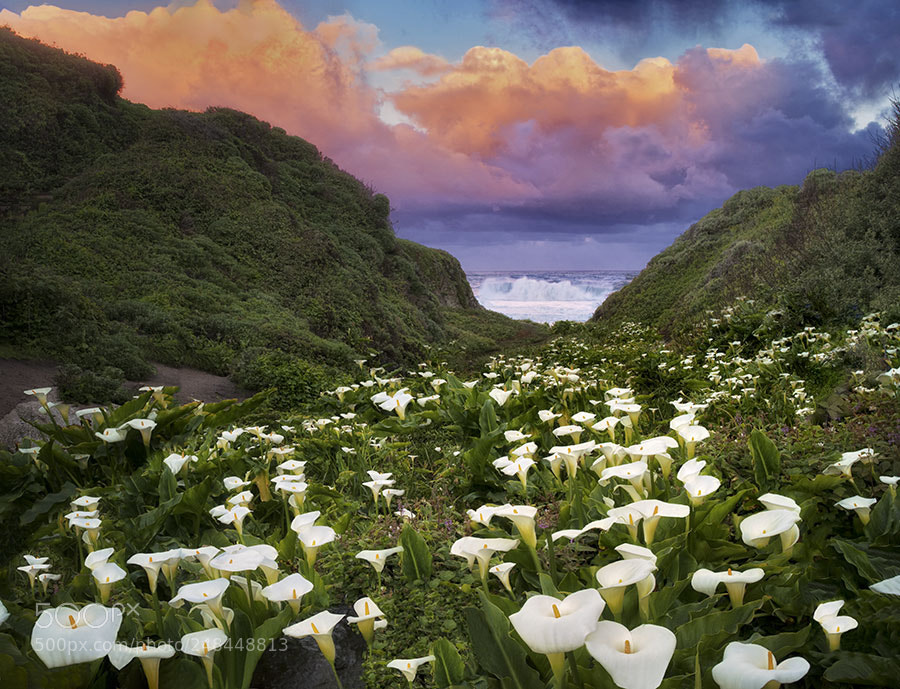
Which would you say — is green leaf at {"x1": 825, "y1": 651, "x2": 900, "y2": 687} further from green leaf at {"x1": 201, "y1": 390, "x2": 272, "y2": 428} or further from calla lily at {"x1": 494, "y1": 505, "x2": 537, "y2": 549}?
green leaf at {"x1": 201, "y1": 390, "x2": 272, "y2": 428}

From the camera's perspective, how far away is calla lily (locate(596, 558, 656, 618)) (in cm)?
142

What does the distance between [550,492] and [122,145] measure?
25.3 metres

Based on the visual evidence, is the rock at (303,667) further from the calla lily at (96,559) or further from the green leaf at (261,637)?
the calla lily at (96,559)

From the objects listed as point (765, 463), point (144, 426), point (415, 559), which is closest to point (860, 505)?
point (765, 463)

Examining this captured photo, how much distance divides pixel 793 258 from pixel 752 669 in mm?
12984

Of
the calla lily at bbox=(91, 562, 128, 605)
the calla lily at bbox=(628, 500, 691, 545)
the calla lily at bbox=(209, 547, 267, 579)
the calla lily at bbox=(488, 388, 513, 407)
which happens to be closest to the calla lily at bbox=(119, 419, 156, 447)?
the calla lily at bbox=(91, 562, 128, 605)

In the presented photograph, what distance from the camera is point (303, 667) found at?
2055mm

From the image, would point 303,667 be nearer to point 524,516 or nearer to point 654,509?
point 524,516

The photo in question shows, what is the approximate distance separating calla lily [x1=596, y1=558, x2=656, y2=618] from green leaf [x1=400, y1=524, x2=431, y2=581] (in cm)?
122

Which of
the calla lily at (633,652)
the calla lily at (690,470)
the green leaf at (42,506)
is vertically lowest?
the green leaf at (42,506)

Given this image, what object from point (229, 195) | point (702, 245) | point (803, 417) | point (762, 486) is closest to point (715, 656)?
point (762, 486)

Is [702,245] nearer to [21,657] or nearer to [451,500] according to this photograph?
[451,500]

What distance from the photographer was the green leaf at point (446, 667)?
1696 millimetres

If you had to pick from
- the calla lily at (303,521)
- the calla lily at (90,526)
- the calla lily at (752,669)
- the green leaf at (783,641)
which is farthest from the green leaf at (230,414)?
the calla lily at (752,669)
